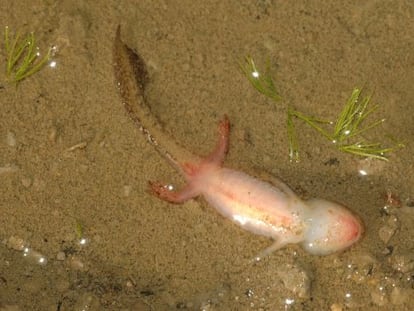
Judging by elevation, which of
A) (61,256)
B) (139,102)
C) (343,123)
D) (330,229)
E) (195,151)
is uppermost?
(139,102)

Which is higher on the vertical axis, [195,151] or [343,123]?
[343,123]

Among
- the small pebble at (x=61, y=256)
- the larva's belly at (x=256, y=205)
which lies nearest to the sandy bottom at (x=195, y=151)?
the small pebble at (x=61, y=256)

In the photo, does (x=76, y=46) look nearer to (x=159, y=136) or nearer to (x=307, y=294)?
(x=159, y=136)

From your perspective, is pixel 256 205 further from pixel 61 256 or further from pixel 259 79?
pixel 61 256

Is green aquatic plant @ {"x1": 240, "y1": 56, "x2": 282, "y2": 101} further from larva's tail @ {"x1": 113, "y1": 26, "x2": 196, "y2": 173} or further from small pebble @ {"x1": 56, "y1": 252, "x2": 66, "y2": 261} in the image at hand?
small pebble @ {"x1": 56, "y1": 252, "x2": 66, "y2": 261}

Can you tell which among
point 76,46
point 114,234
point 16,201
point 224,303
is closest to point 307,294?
point 224,303

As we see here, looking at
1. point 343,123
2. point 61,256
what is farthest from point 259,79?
point 61,256
